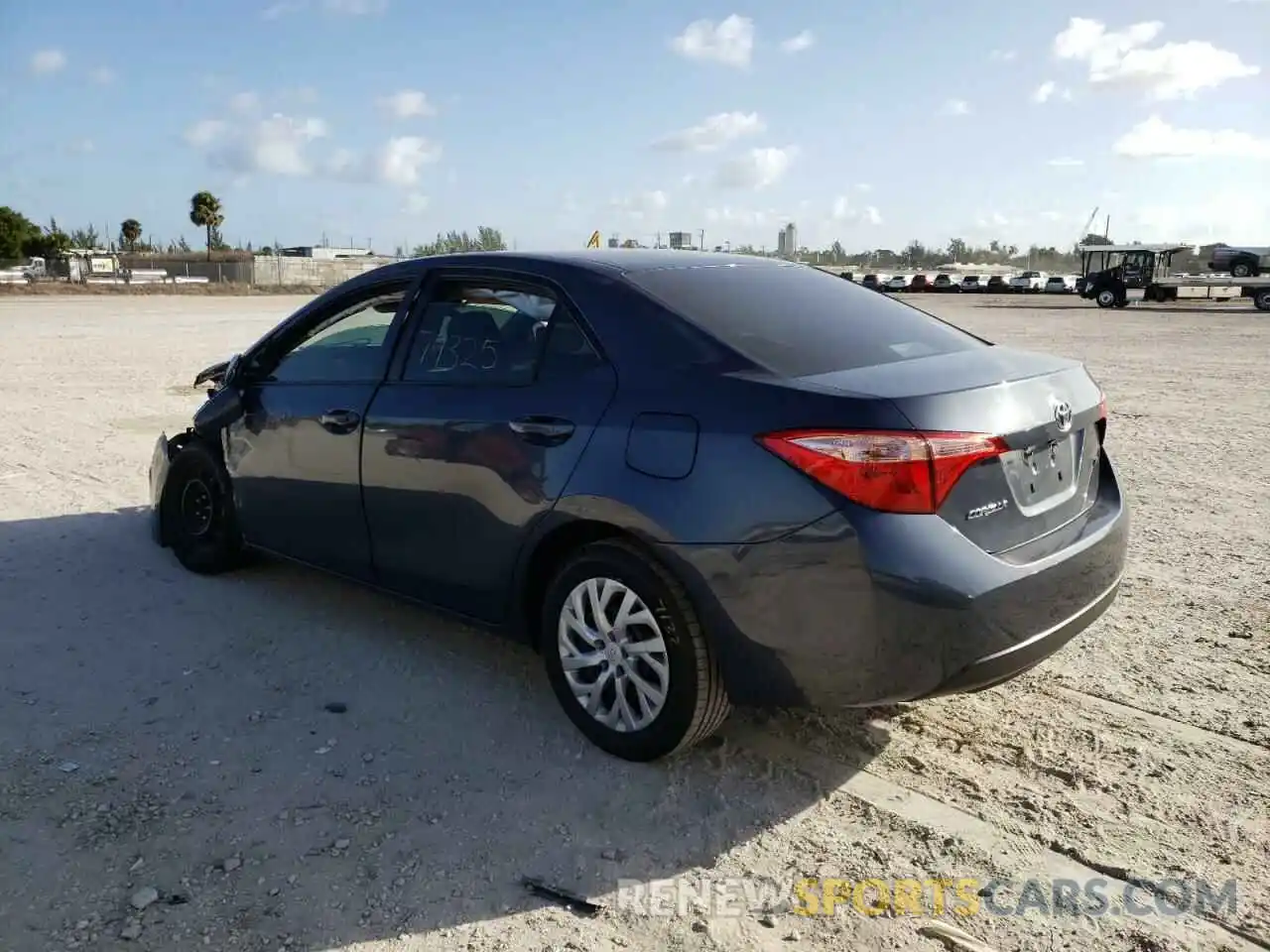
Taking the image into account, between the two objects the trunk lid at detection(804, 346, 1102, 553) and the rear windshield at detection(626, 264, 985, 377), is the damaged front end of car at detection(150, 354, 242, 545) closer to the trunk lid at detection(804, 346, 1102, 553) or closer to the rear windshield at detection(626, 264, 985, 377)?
the rear windshield at detection(626, 264, 985, 377)

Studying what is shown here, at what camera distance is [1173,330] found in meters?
26.5

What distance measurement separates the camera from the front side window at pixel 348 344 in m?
4.30

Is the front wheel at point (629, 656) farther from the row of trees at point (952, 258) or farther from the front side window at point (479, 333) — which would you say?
the row of trees at point (952, 258)

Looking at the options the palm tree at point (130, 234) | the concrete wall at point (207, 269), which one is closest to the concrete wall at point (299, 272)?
the concrete wall at point (207, 269)

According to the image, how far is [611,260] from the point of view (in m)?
3.90

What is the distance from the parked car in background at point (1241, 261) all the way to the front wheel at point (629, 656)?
170 feet

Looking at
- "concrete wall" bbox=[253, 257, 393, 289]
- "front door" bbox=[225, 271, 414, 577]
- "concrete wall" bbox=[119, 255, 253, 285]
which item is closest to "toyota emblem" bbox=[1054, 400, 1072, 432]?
"front door" bbox=[225, 271, 414, 577]

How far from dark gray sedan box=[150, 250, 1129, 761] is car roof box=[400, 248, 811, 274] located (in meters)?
0.02

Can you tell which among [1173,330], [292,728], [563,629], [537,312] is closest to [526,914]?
[563,629]

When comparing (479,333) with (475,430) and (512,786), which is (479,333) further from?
(512,786)

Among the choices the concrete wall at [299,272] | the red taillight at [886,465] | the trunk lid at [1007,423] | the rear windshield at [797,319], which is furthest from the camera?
the concrete wall at [299,272]

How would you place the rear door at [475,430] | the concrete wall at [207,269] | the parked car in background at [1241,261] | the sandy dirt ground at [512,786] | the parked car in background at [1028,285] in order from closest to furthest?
the sandy dirt ground at [512,786]
the rear door at [475,430]
the parked car in background at [1241,261]
the parked car in background at [1028,285]
the concrete wall at [207,269]

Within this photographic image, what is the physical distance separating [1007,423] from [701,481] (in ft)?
3.03

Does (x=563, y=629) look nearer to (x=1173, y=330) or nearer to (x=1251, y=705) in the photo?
(x=1251, y=705)
